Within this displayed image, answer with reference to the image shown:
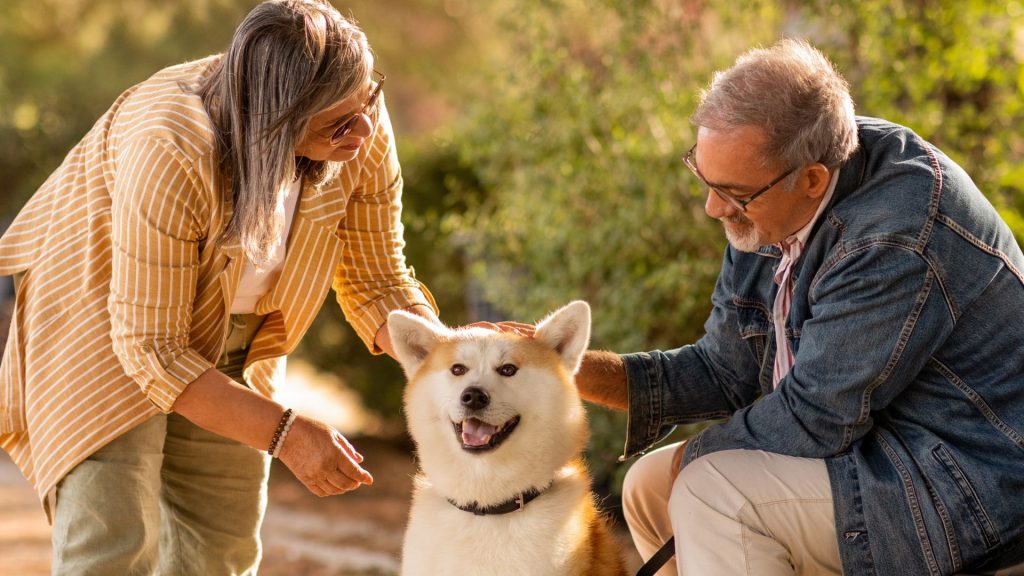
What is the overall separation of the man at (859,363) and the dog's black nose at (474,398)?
530 mm

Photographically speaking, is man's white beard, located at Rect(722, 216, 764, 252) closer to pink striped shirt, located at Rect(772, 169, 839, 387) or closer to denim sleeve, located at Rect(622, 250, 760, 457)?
pink striped shirt, located at Rect(772, 169, 839, 387)

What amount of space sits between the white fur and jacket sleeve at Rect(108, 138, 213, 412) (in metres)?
0.55

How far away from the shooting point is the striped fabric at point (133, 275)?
8.45 feet

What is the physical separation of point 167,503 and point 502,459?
3.54 feet

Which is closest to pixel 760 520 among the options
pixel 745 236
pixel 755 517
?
pixel 755 517

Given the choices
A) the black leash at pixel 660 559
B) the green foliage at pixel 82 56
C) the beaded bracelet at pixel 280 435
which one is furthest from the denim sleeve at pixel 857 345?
the green foliage at pixel 82 56

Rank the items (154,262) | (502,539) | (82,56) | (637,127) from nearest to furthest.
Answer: (154,262) < (502,539) < (637,127) < (82,56)

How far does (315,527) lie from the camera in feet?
21.2

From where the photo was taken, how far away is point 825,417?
8.21ft

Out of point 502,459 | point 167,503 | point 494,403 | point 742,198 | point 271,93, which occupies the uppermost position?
point 271,93

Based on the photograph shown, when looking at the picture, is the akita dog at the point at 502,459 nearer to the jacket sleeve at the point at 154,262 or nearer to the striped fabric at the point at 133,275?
the striped fabric at the point at 133,275

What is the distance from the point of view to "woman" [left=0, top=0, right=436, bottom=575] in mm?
2582

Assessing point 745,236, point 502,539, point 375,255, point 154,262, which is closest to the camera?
point 154,262

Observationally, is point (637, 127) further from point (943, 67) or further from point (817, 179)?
point (817, 179)
